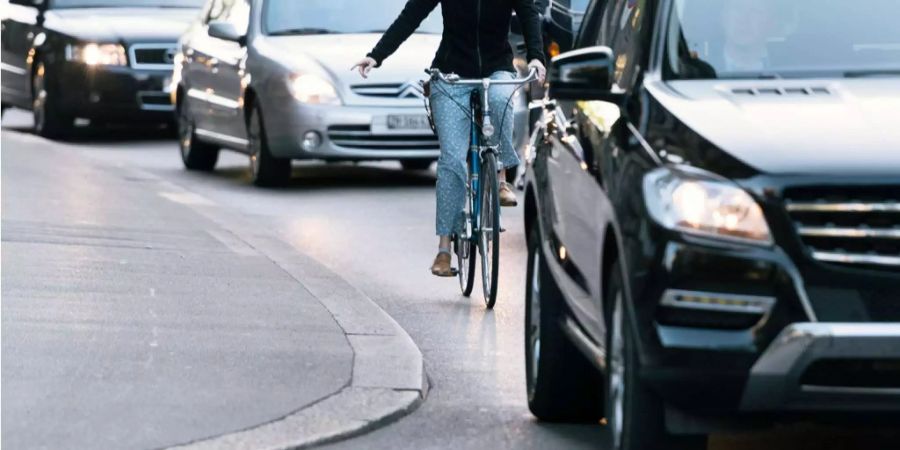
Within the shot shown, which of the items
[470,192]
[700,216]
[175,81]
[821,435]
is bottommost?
[175,81]

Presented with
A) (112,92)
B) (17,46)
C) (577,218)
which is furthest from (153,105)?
(577,218)

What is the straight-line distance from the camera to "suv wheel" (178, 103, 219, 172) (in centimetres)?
1973

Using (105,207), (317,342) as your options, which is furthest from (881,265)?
(105,207)

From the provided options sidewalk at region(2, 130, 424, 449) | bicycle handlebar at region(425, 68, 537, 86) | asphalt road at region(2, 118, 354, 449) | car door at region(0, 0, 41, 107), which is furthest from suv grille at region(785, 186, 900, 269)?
car door at region(0, 0, 41, 107)

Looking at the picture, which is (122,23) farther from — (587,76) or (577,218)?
(587,76)

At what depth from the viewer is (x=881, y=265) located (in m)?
5.95

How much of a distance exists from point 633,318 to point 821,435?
168cm

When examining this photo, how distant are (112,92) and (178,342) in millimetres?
13570

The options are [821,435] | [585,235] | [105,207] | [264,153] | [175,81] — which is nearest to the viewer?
[585,235]

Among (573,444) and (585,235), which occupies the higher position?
(585,235)

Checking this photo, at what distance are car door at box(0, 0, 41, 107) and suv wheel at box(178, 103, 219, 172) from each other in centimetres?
375

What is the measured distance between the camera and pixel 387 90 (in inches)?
687

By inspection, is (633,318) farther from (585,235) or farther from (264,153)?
(264,153)

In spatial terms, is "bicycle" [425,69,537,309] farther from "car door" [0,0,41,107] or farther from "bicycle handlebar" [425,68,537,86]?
"car door" [0,0,41,107]
